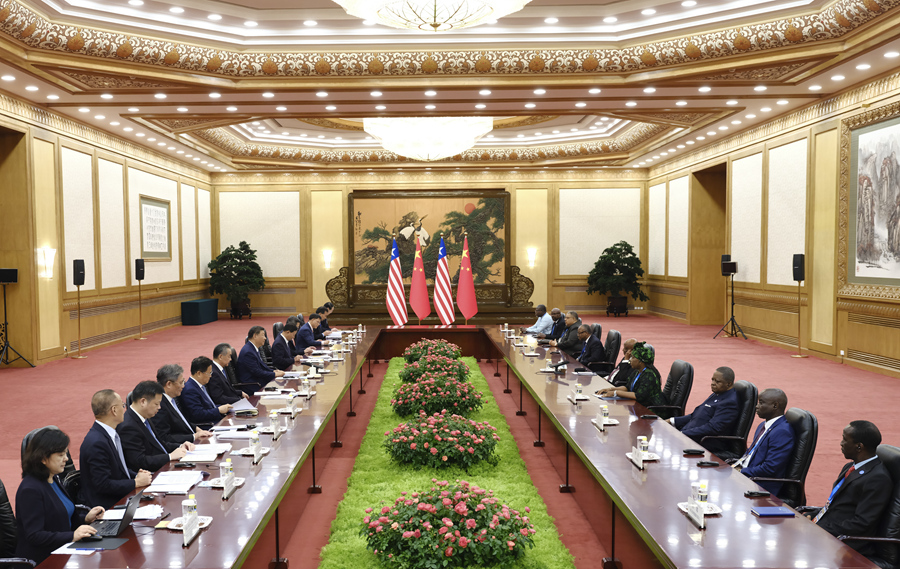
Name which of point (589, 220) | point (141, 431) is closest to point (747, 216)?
point (589, 220)

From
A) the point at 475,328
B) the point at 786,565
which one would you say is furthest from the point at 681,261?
the point at 786,565

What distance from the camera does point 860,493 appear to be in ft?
9.73

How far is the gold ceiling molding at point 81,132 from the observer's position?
959cm

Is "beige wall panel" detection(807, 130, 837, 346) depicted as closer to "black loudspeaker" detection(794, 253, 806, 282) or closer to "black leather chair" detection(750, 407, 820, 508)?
"black loudspeaker" detection(794, 253, 806, 282)

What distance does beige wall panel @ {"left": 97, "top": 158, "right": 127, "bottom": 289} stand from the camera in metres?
12.3

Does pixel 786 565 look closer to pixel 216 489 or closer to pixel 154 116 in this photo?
pixel 216 489

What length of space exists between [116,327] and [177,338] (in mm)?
1204

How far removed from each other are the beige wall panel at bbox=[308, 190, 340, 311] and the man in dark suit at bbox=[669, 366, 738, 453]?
14582 millimetres

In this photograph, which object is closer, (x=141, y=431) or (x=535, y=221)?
(x=141, y=431)

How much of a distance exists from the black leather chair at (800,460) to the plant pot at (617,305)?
46.3 feet

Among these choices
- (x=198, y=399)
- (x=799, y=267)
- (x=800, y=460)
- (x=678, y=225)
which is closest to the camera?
(x=800, y=460)

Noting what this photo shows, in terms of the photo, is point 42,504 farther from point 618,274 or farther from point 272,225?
point 272,225

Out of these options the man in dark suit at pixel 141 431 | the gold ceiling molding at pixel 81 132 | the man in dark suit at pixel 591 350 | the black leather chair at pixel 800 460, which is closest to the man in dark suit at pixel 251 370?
the man in dark suit at pixel 141 431

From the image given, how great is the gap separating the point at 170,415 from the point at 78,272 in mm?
7602
